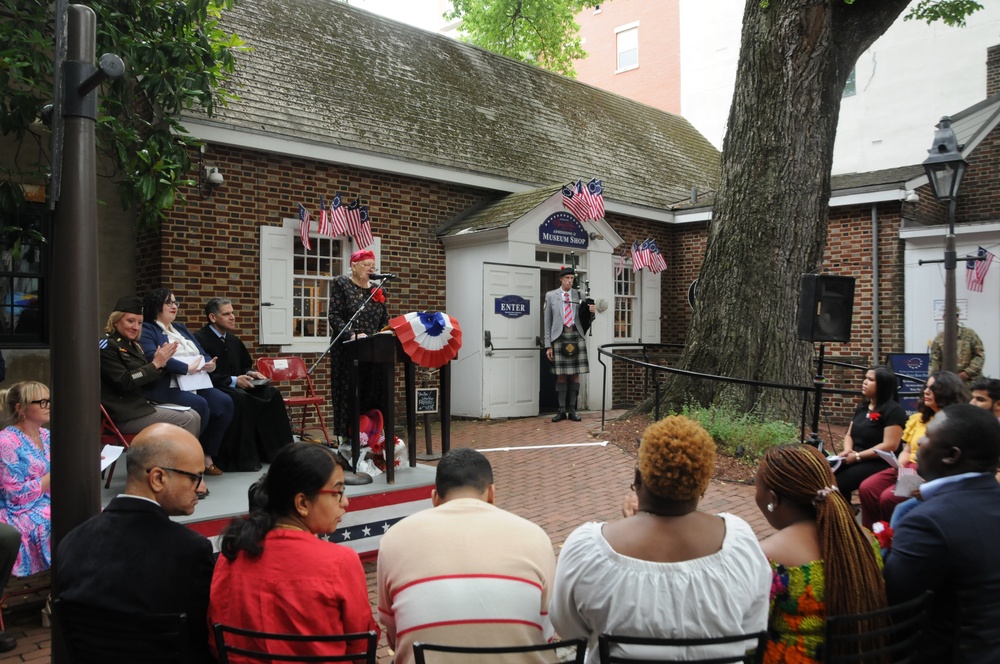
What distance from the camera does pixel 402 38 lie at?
1325 cm

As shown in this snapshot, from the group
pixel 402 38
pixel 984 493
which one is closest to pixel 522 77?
pixel 402 38

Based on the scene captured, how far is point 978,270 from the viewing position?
12039mm

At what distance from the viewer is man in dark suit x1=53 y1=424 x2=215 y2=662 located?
2.20 metres

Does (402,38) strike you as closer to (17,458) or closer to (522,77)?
(522,77)

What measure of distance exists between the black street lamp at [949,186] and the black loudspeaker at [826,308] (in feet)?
7.56

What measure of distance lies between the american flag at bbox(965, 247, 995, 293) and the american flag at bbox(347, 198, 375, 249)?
9464 millimetres

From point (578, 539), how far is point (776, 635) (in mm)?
720

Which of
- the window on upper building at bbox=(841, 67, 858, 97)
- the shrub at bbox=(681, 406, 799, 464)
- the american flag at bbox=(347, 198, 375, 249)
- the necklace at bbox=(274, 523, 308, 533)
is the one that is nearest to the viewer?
the necklace at bbox=(274, 523, 308, 533)

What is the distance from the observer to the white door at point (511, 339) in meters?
11.0

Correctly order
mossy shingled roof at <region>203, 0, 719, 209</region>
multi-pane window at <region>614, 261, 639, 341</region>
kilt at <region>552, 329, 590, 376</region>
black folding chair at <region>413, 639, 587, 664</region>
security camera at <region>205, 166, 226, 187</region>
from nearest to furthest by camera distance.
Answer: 1. black folding chair at <region>413, 639, 587, 664</region>
2. security camera at <region>205, 166, 226, 187</region>
3. mossy shingled roof at <region>203, 0, 719, 209</region>
4. kilt at <region>552, 329, 590, 376</region>
5. multi-pane window at <region>614, 261, 639, 341</region>

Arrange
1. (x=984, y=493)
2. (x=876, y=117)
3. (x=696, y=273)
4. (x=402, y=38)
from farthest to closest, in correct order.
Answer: (x=876, y=117), (x=696, y=273), (x=402, y=38), (x=984, y=493)

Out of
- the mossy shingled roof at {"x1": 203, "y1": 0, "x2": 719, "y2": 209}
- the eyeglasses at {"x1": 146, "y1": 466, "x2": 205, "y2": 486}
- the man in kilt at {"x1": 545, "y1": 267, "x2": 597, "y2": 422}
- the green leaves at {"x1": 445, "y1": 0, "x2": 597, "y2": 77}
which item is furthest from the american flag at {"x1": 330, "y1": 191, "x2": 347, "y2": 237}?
the green leaves at {"x1": 445, "y1": 0, "x2": 597, "y2": 77}

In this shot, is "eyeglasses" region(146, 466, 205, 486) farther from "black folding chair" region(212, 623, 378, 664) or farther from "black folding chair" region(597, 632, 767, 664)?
"black folding chair" region(597, 632, 767, 664)

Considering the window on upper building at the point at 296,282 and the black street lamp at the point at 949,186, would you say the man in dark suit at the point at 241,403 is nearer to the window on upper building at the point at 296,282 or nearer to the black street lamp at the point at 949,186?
the window on upper building at the point at 296,282
